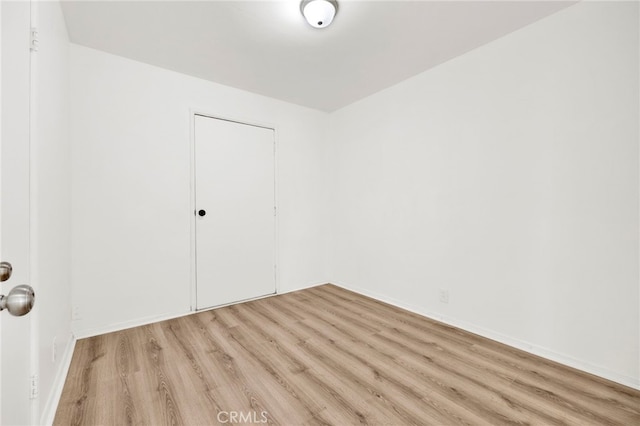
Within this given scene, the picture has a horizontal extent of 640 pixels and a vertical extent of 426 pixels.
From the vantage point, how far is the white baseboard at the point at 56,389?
56.8 inches

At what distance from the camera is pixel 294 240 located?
388 cm

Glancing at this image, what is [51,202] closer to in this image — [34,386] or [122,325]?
[34,386]

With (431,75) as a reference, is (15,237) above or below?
below

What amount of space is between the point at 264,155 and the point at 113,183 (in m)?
1.62

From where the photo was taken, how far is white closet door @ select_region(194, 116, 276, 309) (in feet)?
10.1

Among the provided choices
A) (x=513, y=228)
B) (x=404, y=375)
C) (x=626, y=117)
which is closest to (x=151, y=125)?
(x=404, y=375)

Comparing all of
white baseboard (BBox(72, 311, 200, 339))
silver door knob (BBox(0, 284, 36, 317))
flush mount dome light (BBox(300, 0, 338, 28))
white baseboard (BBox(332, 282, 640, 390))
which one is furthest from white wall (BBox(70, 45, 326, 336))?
white baseboard (BBox(332, 282, 640, 390))

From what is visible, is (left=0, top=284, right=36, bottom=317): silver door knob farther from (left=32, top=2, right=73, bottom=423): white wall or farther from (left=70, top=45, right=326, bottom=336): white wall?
(left=70, top=45, right=326, bottom=336): white wall

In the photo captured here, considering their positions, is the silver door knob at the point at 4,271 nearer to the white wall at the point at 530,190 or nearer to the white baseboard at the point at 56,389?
the white baseboard at the point at 56,389

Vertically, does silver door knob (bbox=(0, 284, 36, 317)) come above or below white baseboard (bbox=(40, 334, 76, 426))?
above

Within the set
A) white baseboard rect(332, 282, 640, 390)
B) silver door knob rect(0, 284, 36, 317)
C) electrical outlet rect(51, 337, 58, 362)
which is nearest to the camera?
silver door knob rect(0, 284, 36, 317)

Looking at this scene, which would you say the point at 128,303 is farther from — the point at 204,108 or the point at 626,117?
the point at 626,117

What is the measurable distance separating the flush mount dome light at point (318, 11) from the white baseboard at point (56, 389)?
9.21ft

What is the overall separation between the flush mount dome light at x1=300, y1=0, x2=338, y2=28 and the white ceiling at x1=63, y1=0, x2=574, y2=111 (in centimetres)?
7
